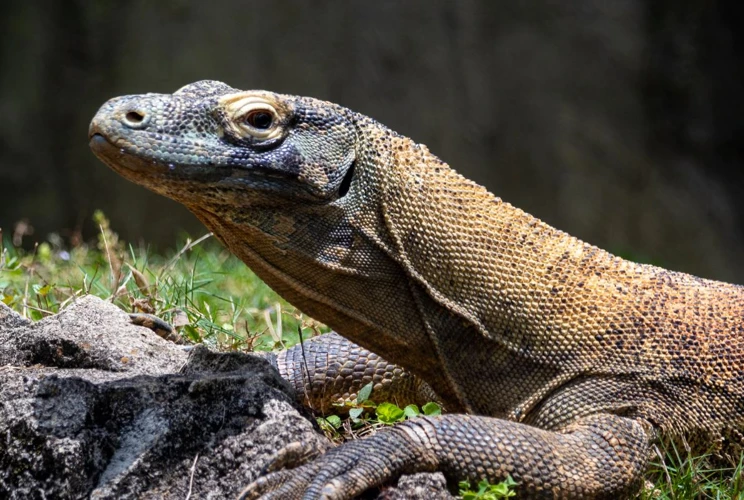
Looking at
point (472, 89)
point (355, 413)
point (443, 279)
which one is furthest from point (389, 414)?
point (472, 89)

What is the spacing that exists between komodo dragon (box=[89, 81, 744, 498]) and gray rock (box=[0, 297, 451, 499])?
0.49 metres

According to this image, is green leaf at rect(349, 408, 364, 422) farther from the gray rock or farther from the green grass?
the green grass

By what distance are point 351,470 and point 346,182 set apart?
1114mm

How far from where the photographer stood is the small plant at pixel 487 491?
2.67m

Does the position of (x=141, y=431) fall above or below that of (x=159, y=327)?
above

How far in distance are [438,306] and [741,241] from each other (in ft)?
28.8

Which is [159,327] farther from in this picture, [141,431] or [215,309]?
[141,431]

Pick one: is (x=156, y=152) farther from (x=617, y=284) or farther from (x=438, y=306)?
(x=617, y=284)

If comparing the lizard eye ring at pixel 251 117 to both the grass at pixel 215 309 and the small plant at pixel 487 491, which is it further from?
the small plant at pixel 487 491

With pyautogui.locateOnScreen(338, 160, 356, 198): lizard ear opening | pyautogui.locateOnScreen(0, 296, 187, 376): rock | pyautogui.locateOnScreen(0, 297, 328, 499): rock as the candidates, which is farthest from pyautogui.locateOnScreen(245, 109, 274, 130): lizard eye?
pyautogui.locateOnScreen(0, 296, 187, 376): rock

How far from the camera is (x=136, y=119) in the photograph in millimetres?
2922

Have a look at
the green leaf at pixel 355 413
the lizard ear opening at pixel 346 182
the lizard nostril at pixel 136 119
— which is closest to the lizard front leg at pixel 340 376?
the green leaf at pixel 355 413

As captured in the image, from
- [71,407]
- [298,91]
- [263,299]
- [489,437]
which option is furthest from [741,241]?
[71,407]

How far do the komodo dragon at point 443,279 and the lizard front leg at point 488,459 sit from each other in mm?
13
